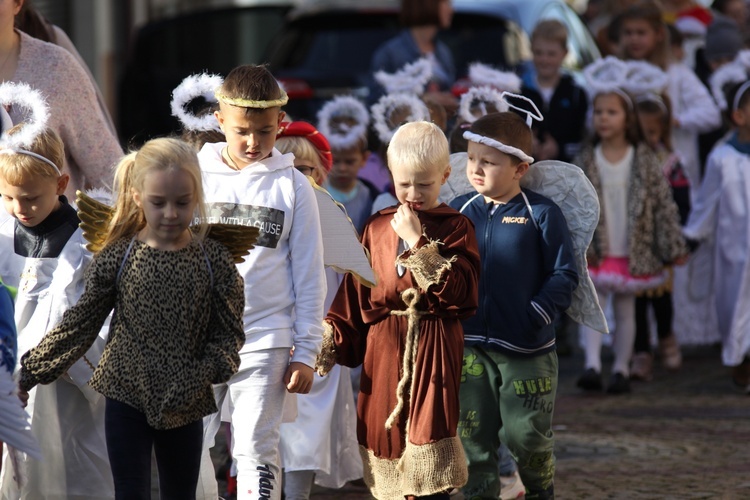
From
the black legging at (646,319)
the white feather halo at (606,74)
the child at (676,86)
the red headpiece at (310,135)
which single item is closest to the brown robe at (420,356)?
the red headpiece at (310,135)

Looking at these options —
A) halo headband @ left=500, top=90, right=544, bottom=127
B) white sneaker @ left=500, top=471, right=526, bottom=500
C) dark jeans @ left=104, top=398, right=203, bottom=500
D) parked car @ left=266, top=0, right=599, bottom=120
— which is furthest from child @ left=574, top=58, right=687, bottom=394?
dark jeans @ left=104, top=398, right=203, bottom=500

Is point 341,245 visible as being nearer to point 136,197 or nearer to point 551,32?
point 136,197

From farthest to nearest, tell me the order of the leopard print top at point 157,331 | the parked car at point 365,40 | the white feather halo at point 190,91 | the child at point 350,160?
the parked car at point 365,40 < the child at point 350,160 < the white feather halo at point 190,91 < the leopard print top at point 157,331

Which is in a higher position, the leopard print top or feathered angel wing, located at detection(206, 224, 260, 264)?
feathered angel wing, located at detection(206, 224, 260, 264)

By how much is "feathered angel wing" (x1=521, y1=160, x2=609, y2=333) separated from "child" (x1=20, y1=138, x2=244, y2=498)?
69.8 inches

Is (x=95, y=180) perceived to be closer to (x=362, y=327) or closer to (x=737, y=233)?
(x=362, y=327)

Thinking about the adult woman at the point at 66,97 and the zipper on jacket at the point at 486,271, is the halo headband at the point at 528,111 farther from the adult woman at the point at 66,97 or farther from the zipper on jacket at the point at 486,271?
the adult woman at the point at 66,97

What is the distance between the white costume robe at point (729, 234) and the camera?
9.29 metres

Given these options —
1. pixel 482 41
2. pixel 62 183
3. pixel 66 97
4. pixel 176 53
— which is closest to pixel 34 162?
pixel 62 183

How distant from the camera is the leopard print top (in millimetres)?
4445

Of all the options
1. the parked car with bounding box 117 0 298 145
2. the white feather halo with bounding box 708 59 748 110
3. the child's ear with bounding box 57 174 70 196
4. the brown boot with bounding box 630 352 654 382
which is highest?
the parked car with bounding box 117 0 298 145

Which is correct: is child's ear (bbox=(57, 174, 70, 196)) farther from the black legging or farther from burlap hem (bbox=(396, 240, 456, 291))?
the black legging

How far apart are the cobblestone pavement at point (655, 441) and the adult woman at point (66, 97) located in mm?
1867

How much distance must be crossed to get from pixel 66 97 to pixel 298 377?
1.65 m
